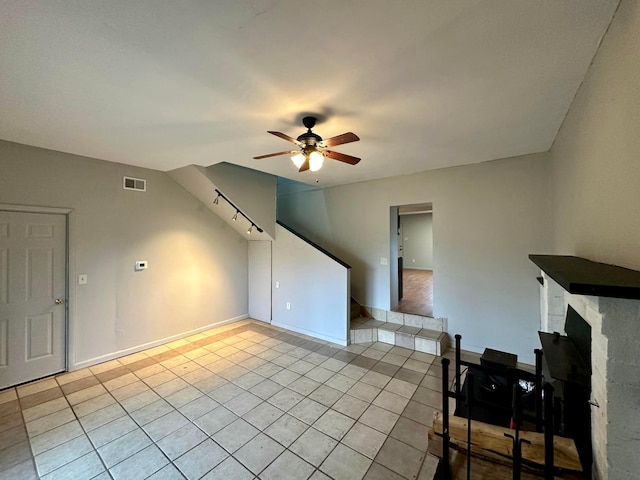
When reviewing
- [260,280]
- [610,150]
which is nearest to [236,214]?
[260,280]

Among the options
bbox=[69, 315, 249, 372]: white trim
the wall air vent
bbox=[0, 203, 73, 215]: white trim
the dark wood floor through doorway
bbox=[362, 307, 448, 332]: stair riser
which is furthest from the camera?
the dark wood floor through doorway

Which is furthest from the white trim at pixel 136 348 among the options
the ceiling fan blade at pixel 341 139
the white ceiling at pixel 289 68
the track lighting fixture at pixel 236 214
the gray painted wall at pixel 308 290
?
the ceiling fan blade at pixel 341 139

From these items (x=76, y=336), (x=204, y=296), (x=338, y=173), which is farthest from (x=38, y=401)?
(x=338, y=173)

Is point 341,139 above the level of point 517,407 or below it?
above

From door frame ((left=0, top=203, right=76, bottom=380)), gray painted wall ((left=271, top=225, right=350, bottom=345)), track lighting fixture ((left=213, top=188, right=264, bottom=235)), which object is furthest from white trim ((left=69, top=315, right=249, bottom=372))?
track lighting fixture ((left=213, top=188, right=264, bottom=235))

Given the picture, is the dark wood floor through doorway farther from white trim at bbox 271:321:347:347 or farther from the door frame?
the door frame

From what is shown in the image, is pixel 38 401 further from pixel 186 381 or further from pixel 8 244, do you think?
pixel 8 244

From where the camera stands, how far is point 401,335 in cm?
409

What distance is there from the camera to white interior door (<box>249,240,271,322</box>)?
5117 millimetres

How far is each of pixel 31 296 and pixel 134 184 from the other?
1.80 m

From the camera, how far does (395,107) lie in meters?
2.11

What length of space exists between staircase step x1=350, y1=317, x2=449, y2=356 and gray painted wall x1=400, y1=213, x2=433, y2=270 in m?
6.81

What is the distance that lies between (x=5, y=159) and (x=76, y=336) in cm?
221

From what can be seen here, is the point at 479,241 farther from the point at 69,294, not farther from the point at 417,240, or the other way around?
the point at 417,240
